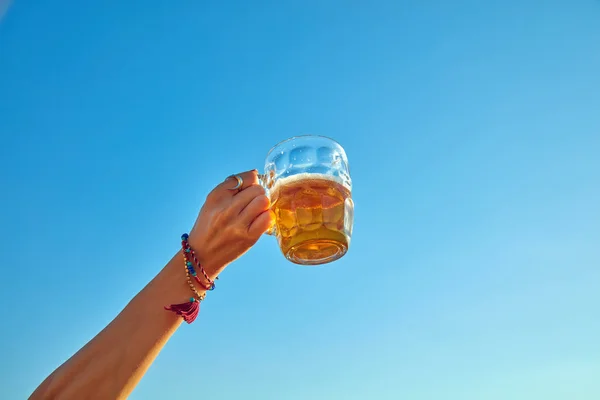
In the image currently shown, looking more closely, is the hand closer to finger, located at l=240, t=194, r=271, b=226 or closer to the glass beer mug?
finger, located at l=240, t=194, r=271, b=226

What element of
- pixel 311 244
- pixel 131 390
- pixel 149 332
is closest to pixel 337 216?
pixel 311 244

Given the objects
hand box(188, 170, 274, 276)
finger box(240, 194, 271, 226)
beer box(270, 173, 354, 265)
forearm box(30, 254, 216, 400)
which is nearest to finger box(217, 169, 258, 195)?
hand box(188, 170, 274, 276)

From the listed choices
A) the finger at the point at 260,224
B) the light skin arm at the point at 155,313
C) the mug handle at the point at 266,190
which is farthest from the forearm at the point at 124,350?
the mug handle at the point at 266,190

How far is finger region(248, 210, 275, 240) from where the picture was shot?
2.24 metres

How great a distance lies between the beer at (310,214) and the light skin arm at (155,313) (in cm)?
23

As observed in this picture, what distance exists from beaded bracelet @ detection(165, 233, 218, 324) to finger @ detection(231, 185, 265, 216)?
258mm

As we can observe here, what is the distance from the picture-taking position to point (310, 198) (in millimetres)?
2479

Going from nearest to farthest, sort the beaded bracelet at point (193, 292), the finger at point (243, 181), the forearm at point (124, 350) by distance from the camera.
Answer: the forearm at point (124, 350)
the beaded bracelet at point (193, 292)
the finger at point (243, 181)

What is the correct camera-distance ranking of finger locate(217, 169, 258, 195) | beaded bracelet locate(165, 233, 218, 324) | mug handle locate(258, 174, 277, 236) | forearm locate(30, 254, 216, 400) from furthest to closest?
mug handle locate(258, 174, 277, 236) < finger locate(217, 169, 258, 195) < beaded bracelet locate(165, 233, 218, 324) < forearm locate(30, 254, 216, 400)

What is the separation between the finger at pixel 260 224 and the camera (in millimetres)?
2240

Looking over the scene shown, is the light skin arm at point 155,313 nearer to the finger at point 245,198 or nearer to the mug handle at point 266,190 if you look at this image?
the finger at point 245,198

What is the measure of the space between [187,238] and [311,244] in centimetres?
58

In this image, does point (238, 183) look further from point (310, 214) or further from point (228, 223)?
point (310, 214)

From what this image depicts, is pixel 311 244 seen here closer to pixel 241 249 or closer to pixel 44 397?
pixel 241 249
